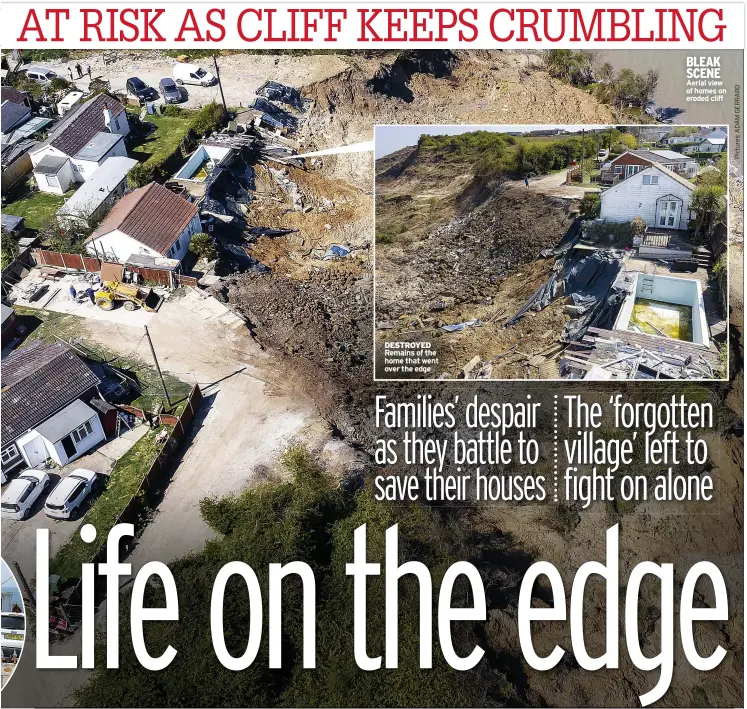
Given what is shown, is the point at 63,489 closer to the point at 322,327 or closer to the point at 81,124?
the point at 322,327

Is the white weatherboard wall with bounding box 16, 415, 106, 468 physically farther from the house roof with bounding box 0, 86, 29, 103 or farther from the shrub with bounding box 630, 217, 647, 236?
the house roof with bounding box 0, 86, 29, 103

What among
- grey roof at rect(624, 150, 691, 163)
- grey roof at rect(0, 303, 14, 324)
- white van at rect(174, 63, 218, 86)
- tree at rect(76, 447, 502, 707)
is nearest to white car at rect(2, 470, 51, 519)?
tree at rect(76, 447, 502, 707)

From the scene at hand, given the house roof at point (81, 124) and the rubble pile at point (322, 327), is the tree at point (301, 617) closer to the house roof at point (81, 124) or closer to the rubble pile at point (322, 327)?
the rubble pile at point (322, 327)

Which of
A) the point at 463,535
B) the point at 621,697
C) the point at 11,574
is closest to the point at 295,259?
the point at 463,535

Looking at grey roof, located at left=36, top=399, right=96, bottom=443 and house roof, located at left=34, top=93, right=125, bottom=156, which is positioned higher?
house roof, located at left=34, top=93, right=125, bottom=156

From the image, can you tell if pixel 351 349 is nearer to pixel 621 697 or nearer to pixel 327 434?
pixel 327 434

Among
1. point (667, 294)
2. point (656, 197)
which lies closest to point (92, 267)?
point (656, 197)
